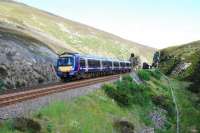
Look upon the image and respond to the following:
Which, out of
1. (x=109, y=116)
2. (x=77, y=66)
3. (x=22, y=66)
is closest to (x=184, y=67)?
(x=77, y=66)

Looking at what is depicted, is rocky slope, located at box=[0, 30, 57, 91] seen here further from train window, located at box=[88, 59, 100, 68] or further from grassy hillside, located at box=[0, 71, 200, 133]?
grassy hillside, located at box=[0, 71, 200, 133]

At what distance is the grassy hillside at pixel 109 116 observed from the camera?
61.2ft

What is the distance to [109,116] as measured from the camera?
25688 millimetres

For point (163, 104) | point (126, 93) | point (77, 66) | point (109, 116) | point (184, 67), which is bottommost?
point (163, 104)

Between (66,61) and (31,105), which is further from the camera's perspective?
(66,61)

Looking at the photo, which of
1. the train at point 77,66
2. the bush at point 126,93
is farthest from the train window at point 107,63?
the bush at point 126,93

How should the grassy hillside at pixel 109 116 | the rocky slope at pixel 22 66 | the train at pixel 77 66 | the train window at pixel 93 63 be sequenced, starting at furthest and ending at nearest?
the train window at pixel 93 63, the train at pixel 77 66, the rocky slope at pixel 22 66, the grassy hillside at pixel 109 116

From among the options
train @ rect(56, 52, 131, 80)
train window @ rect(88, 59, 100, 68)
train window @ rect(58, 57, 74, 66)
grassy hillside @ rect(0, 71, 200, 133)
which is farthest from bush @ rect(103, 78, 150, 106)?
train window @ rect(88, 59, 100, 68)

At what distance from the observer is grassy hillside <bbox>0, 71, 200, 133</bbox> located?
18656 mm

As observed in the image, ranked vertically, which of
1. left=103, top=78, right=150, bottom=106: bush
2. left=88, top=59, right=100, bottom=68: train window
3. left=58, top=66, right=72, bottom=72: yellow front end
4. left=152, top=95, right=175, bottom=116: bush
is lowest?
left=152, top=95, right=175, bottom=116: bush

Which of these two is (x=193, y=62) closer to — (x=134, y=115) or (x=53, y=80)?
(x=53, y=80)

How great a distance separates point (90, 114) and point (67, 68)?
65.6 feet

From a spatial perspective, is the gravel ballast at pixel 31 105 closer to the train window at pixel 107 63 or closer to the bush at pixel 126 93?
the bush at pixel 126 93

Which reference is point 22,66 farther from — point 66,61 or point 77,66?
point 77,66
